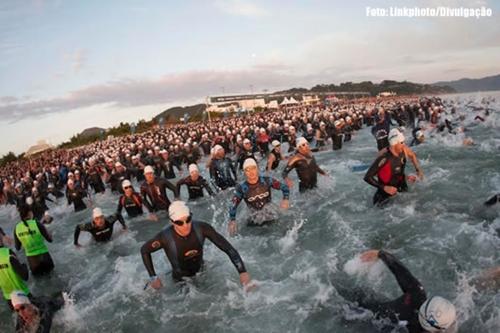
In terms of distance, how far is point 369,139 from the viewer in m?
22.1

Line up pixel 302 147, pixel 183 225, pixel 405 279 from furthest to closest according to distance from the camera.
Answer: pixel 302 147, pixel 183 225, pixel 405 279

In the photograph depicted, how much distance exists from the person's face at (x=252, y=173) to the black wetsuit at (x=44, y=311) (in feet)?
11.8

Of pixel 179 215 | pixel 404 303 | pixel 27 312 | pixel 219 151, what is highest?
pixel 219 151

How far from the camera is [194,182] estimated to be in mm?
10031

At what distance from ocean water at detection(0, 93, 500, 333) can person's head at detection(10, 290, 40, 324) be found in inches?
34.0

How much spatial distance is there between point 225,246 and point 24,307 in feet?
8.30

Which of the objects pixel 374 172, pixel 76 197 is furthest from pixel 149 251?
pixel 76 197

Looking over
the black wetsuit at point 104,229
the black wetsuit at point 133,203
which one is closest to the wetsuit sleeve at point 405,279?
the black wetsuit at point 104,229

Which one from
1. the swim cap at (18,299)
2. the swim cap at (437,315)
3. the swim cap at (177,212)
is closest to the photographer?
the swim cap at (437,315)

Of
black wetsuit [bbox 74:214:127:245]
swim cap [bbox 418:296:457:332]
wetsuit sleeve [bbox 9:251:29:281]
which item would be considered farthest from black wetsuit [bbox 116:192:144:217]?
swim cap [bbox 418:296:457:332]

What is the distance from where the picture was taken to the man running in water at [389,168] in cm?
712

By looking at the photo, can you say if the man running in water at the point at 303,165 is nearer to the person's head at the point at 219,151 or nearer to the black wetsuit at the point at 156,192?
the person's head at the point at 219,151

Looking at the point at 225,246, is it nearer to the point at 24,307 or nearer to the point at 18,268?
the point at 24,307

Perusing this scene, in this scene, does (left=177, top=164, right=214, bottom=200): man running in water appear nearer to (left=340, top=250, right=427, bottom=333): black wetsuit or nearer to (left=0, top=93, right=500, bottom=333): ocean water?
(left=0, top=93, right=500, bottom=333): ocean water
